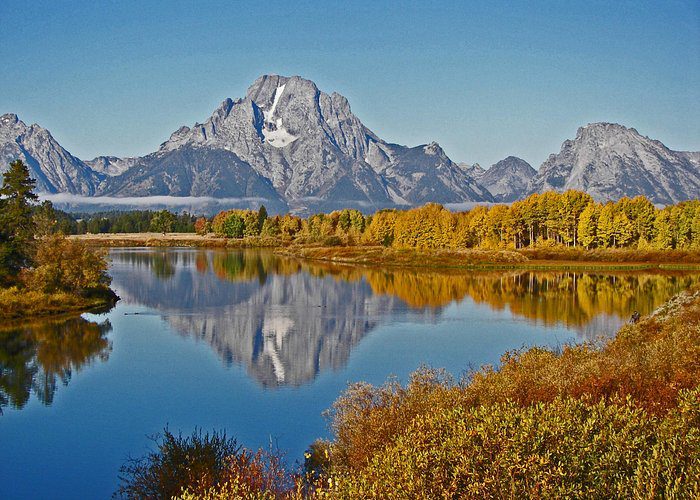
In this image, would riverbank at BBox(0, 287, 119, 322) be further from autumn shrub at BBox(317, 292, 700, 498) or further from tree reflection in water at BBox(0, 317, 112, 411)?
autumn shrub at BBox(317, 292, 700, 498)

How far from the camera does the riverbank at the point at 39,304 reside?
2003 inches

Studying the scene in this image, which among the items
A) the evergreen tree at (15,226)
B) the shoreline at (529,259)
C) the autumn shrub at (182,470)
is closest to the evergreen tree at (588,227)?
the shoreline at (529,259)

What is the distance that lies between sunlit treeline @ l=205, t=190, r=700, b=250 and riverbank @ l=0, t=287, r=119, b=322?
90469mm

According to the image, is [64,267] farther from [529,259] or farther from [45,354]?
[529,259]

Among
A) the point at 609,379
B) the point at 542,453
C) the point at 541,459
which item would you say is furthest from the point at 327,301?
the point at 541,459

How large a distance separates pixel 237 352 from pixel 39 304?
22.0m

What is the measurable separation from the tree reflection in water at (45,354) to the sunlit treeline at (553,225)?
96934mm

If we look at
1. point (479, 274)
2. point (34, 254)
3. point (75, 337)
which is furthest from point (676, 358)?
point (479, 274)

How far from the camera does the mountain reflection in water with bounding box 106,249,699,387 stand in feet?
141

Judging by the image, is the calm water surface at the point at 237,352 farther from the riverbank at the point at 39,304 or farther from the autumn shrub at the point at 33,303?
the autumn shrub at the point at 33,303

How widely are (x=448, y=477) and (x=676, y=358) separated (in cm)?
A: 1229

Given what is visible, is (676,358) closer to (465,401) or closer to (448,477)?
(465,401)

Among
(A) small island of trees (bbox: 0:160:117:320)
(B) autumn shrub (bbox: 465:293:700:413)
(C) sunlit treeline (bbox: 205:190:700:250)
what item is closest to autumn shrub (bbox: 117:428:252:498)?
(B) autumn shrub (bbox: 465:293:700:413)

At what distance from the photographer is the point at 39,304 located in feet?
174
